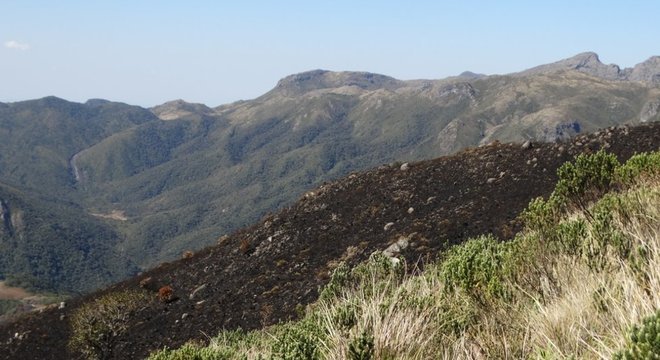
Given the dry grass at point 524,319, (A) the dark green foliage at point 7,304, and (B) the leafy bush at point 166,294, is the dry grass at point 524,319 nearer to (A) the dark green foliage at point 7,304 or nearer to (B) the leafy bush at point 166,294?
(B) the leafy bush at point 166,294

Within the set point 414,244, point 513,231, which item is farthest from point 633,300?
point 414,244

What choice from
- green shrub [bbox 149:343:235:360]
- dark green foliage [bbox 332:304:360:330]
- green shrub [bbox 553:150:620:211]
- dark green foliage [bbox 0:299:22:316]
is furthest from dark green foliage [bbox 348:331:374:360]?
dark green foliage [bbox 0:299:22:316]

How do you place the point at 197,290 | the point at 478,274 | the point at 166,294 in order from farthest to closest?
the point at 166,294, the point at 197,290, the point at 478,274

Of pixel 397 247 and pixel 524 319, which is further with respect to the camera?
pixel 397 247

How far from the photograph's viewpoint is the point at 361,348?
5125 millimetres

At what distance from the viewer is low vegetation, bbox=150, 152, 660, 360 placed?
472cm

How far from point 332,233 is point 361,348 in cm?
2263

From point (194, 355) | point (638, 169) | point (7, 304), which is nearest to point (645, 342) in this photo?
point (194, 355)

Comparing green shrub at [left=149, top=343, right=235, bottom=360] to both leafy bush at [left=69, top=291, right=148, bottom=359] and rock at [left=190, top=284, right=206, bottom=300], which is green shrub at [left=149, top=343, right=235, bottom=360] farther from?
rock at [left=190, top=284, right=206, bottom=300]

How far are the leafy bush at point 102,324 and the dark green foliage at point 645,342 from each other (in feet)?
87.3

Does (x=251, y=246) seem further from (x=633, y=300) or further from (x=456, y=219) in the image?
(x=633, y=300)

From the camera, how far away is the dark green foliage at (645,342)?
341 cm

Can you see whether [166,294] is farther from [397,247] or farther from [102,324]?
[397,247]

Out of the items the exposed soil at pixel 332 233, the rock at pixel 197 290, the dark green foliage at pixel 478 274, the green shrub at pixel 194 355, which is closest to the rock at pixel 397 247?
the exposed soil at pixel 332 233
